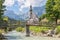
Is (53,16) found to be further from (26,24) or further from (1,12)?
(1,12)

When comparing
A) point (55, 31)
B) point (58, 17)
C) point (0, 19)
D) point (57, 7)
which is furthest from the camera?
point (58, 17)

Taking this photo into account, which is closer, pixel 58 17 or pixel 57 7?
pixel 57 7

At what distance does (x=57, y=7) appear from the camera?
206ft

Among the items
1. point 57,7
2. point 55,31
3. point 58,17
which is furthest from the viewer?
point 58,17

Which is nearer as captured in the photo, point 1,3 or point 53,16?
point 1,3

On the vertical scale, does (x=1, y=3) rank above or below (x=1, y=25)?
above

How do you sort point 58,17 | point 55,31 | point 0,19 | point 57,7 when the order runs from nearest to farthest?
1. point 0,19
2. point 57,7
3. point 55,31
4. point 58,17

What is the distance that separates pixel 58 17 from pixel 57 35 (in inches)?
306

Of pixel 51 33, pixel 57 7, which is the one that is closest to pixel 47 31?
pixel 51 33

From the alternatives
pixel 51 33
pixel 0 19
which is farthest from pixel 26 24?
pixel 0 19

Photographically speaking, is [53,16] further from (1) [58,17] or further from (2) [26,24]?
(2) [26,24]

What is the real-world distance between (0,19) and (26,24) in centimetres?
1077

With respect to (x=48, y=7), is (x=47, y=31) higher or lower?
lower

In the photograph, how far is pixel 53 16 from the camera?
71875mm
